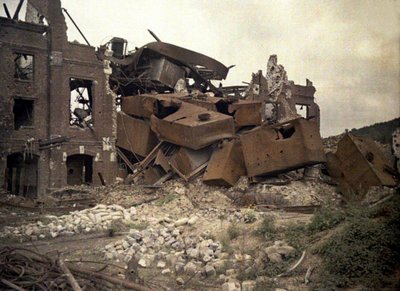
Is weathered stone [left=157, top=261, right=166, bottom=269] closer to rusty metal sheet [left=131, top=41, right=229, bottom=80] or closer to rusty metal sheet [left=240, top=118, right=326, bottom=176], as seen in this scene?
rusty metal sheet [left=240, top=118, right=326, bottom=176]

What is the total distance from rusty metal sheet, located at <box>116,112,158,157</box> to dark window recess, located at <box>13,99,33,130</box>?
3.88 m

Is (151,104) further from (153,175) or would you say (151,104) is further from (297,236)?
(297,236)

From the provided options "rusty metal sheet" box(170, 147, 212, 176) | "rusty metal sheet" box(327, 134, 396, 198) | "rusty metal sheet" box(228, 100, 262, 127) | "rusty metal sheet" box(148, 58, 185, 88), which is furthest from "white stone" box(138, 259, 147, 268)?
"rusty metal sheet" box(148, 58, 185, 88)

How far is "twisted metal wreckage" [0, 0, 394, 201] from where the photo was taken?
13.9m

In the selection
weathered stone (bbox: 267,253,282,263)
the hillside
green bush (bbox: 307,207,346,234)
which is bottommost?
weathered stone (bbox: 267,253,282,263)

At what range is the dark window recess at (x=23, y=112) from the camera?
19609 mm

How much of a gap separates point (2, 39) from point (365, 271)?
56.3ft

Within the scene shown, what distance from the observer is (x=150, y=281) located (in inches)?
306

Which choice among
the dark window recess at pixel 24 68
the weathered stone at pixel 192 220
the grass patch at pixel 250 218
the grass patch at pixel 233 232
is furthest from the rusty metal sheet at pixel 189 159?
the dark window recess at pixel 24 68

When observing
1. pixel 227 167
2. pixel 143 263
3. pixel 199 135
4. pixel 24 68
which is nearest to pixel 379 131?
pixel 227 167

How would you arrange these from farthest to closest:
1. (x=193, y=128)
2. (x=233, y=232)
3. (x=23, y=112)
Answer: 1. (x=23, y=112)
2. (x=193, y=128)
3. (x=233, y=232)

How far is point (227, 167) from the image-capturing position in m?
14.6

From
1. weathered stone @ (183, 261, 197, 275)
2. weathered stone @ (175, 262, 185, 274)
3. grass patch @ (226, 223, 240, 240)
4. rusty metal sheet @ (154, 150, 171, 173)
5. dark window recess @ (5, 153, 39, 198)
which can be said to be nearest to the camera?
weathered stone @ (183, 261, 197, 275)

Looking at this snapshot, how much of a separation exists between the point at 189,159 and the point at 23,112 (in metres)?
9.33
